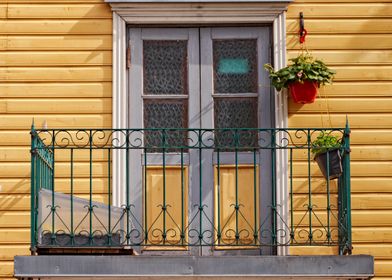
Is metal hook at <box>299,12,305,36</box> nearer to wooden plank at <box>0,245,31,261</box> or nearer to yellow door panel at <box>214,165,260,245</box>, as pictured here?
yellow door panel at <box>214,165,260,245</box>

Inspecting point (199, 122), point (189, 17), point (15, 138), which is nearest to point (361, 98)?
point (199, 122)

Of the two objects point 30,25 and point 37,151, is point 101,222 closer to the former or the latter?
point 37,151

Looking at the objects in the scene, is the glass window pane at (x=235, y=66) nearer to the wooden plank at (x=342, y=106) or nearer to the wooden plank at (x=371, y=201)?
the wooden plank at (x=342, y=106)

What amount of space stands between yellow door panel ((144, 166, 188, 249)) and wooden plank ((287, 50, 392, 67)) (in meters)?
1.59

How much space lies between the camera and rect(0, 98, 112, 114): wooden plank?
35.3 ft

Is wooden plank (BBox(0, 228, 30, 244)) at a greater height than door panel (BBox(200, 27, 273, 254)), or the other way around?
door panel (BBox(200, 27, 273, 254))

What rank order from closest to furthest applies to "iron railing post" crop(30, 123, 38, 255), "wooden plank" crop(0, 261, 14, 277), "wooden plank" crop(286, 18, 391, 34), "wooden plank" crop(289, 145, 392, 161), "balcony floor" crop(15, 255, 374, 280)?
"balcony floor" crop(15, 255, 374, 280)
"iron railing post" crop(30, 123, 38, 255)
"wooden plank" crop(0, 261, 14, 277)
"wooden plank" crop(289, 145, 392, 161)
"wooden plank" crop(286, 18, 391, 34)

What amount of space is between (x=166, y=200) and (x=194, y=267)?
1.32 meters

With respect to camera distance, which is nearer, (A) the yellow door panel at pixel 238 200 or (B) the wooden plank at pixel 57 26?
(A) the yellow door panel at pixel 238 200

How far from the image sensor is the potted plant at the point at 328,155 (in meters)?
9.67

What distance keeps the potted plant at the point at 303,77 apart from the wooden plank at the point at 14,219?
2.59 m

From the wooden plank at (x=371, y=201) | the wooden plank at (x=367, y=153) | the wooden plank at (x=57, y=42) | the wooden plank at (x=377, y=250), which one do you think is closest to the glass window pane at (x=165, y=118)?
the wooden plank at (x=57, y=42)

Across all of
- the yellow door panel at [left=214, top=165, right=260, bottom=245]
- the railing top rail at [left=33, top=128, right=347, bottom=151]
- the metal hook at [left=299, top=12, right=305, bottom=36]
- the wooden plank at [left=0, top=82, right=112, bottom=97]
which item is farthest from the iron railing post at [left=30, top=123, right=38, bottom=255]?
the metal hook at [left=299, top=12, right=305, bottom=36]

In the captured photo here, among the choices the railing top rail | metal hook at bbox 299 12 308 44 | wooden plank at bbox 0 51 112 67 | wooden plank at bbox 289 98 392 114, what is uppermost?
metal hook at bbox 299 12 308 44
